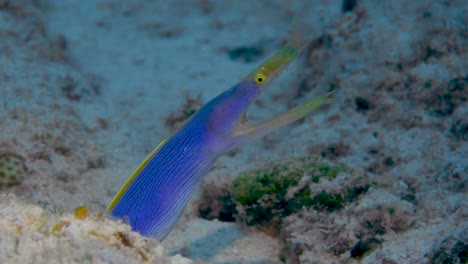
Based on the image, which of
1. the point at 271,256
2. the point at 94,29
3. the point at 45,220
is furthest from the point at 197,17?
the point at 45,220

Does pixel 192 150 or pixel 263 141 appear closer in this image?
pixel 192 150

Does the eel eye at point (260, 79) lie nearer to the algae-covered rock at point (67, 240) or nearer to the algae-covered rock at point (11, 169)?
the algae-covered rock at point (67, 240)

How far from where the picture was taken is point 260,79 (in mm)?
2158

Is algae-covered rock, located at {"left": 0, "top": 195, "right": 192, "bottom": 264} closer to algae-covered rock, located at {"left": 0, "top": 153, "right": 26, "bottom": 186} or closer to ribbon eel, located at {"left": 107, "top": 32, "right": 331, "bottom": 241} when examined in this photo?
ribbon eel, located at {"left": 107, "top": 32, "right": 331, "bottom": 241}

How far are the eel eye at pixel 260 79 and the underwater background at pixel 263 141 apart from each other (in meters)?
0.42

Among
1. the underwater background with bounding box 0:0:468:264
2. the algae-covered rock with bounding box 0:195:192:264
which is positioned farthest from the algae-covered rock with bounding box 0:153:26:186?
the algae-covered rock with bounding box 0:195:192:264

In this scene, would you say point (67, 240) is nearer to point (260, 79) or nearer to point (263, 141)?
point (260, 79)

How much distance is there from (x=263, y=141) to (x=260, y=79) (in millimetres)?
2654

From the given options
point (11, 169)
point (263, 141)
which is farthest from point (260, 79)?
point (263, 141)

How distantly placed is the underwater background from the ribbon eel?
32 centimetres

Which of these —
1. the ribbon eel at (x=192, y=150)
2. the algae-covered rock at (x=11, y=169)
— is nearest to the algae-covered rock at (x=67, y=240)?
the ribbon eel at (x=192, y=150)

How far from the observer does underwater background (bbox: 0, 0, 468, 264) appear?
8.00 feet

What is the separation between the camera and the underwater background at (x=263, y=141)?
2.44 metres

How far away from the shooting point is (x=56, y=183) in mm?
3541
